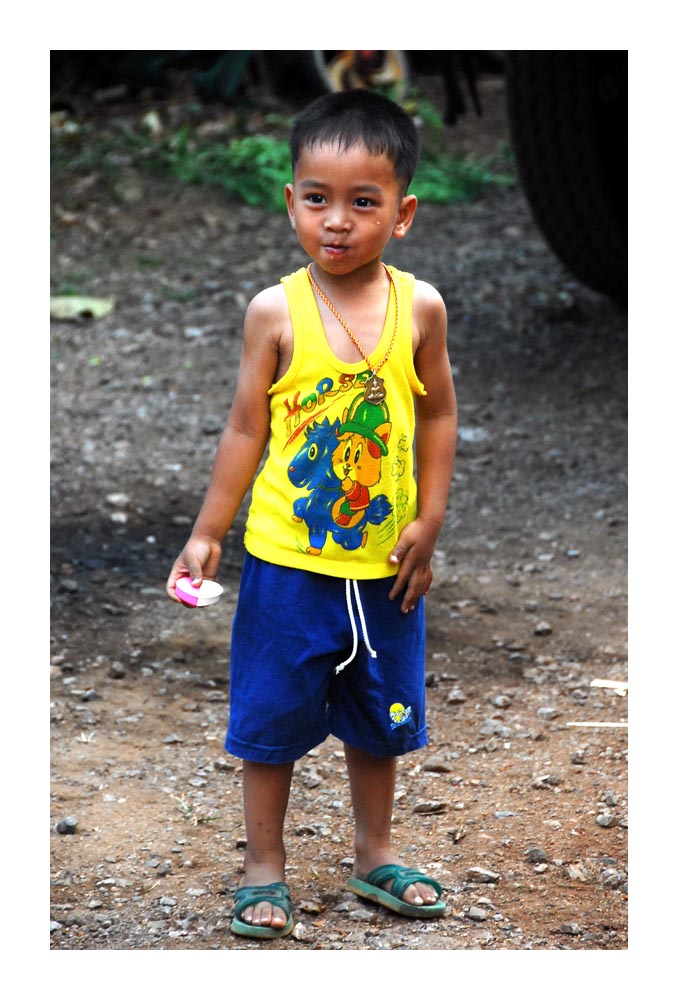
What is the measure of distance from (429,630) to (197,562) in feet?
4.70

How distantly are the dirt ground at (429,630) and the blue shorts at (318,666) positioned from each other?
34 cm

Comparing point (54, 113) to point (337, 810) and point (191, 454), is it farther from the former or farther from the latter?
point (337, 810)

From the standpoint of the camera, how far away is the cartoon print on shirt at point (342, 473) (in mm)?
2164

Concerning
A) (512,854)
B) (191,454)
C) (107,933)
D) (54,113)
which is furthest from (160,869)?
(54,113)

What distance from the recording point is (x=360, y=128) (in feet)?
6.82

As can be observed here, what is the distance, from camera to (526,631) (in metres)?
3.53

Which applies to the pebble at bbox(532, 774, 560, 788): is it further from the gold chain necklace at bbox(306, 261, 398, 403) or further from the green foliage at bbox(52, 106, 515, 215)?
the green foliage at bbox(52, 106, 515, 215)

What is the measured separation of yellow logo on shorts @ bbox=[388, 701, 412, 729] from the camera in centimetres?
228

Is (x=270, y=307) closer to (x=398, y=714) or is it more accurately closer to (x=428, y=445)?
(x=428, y=445)

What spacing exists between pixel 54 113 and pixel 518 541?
4970mm

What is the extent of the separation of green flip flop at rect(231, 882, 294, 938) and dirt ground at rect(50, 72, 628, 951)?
0.02 metres

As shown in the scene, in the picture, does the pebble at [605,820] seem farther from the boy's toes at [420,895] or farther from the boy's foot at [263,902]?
the boy's foot at [263,902]

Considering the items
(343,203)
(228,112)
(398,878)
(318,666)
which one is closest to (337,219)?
(343,203)

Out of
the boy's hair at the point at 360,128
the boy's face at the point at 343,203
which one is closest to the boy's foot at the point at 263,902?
the boy's face at the point at 343,203
